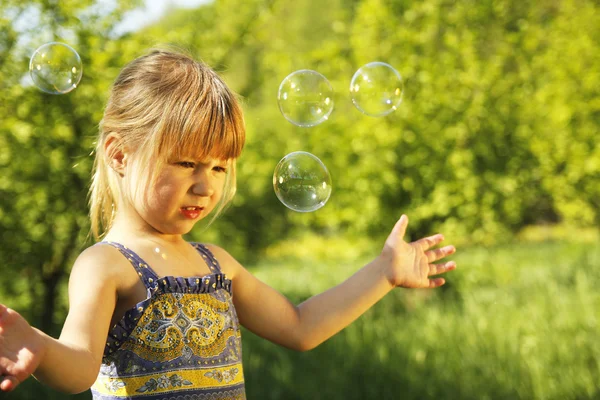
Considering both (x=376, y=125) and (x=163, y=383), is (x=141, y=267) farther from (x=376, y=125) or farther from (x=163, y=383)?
(x=376, y=125)

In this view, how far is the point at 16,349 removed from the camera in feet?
4.42

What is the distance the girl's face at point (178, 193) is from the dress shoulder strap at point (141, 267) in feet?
0.33

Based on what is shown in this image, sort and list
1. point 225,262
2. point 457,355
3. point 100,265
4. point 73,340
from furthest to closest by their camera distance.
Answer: point 457,355 < point 225,262 < point 100,265 < point 73,340

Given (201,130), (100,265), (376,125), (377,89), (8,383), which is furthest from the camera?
(376,125)

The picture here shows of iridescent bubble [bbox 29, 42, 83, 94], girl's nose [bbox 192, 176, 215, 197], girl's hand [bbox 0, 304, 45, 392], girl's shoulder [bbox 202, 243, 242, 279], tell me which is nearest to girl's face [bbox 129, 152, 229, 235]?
girl's nose [bbox 192, 176, 215, 197]

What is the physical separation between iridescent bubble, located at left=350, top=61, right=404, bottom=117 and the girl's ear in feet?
5.11

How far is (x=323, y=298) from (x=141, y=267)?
0.61 m

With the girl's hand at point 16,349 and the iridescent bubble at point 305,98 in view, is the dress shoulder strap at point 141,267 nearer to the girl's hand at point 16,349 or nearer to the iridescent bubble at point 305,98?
the girl's hand at point 16,349

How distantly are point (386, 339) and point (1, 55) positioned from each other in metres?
3.14

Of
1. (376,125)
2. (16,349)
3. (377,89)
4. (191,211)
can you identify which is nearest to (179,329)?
(191,211)

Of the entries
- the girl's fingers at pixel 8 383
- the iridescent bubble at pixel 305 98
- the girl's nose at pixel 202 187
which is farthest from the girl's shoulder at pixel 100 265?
the iridescent bubble at pixel 305 98

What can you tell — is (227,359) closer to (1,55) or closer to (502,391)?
(502,391)

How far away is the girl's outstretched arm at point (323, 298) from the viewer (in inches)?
82.0

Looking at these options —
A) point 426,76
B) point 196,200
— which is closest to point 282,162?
point 196,200
